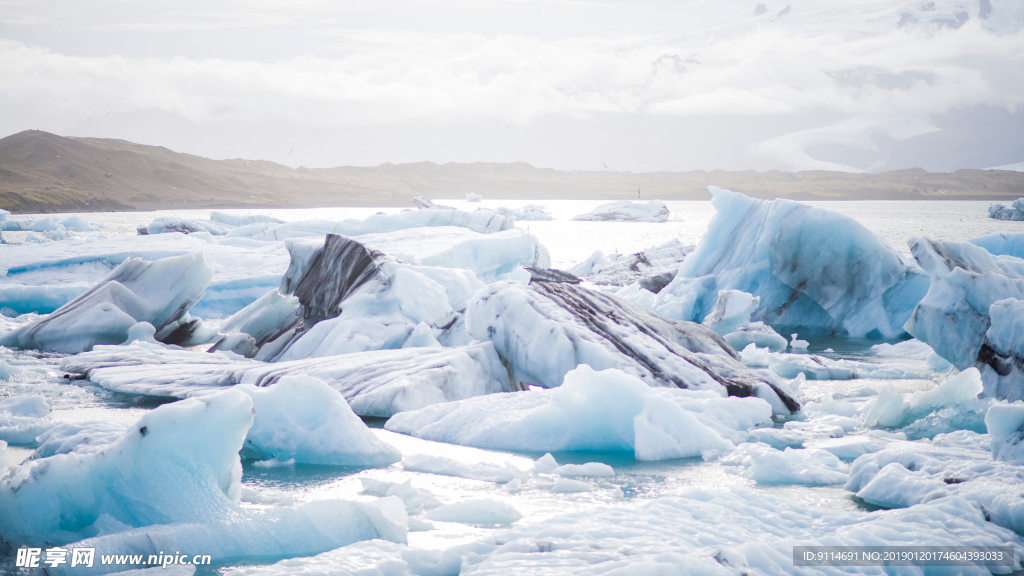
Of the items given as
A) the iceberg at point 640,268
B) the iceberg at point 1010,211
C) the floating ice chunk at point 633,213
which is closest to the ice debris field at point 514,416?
the iceberg at point 640,268

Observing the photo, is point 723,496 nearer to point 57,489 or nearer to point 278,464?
point 278,464

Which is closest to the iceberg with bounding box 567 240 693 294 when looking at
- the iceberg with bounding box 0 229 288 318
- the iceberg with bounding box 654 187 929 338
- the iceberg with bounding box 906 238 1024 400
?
the iceberg with bounding box 654 187 929 338

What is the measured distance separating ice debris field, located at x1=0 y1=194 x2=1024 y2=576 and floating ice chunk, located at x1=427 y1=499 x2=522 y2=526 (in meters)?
0.01

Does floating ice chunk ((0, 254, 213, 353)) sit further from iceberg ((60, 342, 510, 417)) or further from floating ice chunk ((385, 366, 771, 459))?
floating ice chunk ((385, 366, 771, 459))

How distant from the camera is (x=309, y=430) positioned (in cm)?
522

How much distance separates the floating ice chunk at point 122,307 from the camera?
31.8ft

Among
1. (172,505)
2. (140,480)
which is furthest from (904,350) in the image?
(140,480)

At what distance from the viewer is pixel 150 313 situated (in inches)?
404

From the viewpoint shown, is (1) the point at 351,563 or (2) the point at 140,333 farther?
(2) the point at 140,333

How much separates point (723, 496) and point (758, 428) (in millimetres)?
2120

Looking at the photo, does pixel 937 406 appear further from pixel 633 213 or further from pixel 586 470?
pixel 633 213

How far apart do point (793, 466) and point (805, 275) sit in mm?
8501

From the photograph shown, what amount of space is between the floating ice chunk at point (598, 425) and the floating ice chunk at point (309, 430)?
0.72 metres

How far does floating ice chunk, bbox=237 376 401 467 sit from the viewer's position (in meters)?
5.15
